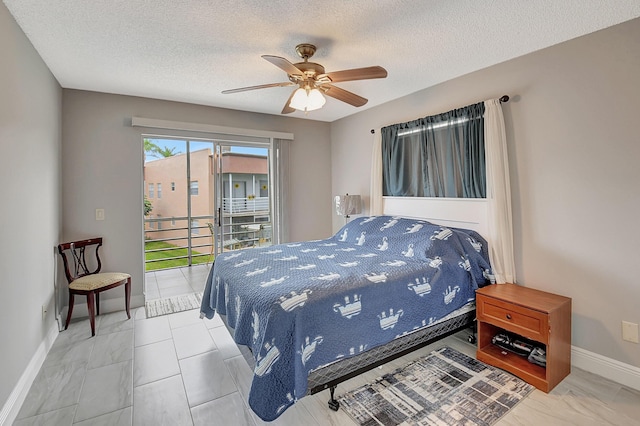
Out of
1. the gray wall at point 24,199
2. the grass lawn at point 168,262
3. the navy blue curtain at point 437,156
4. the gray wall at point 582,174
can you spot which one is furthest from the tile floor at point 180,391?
the grass lawn at point 168,262

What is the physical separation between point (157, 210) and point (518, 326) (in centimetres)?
574

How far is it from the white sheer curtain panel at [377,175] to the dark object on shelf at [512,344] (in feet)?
6.35

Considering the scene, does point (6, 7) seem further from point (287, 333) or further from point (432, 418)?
point (432, 418)

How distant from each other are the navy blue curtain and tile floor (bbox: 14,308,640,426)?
59.7 inches

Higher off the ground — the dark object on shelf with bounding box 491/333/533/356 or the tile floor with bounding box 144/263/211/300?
the tile floor with bounding box 144/263/211/300

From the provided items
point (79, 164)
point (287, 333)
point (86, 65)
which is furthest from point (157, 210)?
point (287, 333)

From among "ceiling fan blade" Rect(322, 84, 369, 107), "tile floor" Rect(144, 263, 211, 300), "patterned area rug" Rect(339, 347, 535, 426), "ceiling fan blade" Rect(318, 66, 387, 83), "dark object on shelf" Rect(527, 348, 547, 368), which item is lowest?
"patterned area rug" Rect(339, 347, 535, 426)

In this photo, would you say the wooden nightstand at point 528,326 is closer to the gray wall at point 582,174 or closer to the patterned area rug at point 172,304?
the gray wall at point 582,174

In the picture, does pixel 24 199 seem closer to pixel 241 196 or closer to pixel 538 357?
pixel 241 196

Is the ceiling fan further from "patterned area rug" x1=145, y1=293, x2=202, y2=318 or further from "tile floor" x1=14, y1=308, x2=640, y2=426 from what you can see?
"patterned area rug" x1=145, y1=293, x2=202, y2=318

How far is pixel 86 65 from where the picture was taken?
107 inches

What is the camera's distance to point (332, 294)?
1.87 m

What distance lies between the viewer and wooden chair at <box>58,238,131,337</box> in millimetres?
2924

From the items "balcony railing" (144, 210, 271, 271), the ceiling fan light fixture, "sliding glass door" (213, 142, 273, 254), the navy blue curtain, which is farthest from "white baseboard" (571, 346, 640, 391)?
"balcony railing" (144, 210, 271, 271)
